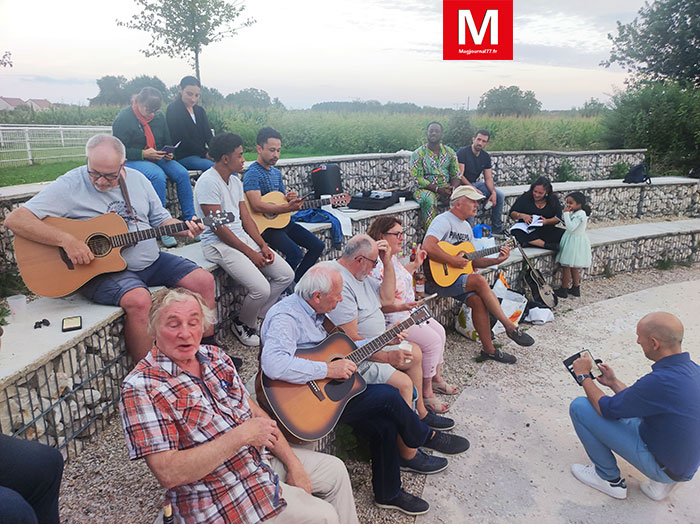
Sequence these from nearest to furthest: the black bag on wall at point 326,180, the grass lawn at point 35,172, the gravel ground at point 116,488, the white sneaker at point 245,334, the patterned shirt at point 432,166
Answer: the gravel ground at point 116,488
the white sneaker at point 245,334
the patterned shirt at point 432,166
the grass lawn at point 35,172
the black bag on wall at point 326,180

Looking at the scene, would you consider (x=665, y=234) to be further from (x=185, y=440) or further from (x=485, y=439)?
(x=185, y=440)

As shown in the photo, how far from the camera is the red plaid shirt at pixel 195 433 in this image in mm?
1582

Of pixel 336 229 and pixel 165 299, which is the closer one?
pixel 165 299

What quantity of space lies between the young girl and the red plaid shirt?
5.45 meters

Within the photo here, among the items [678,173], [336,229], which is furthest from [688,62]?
[336,229]

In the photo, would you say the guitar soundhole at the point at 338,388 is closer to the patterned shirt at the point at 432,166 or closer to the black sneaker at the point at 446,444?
the black sneaker at the point at 446,444

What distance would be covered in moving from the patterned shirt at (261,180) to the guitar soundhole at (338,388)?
253 cm

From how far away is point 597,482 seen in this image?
2.85m

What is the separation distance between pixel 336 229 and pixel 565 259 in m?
3.06

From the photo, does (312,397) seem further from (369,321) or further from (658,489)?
(658,489)

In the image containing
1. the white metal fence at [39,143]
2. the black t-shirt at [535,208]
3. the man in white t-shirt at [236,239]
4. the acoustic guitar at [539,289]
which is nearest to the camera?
the man in white t-shirt at [236,239]

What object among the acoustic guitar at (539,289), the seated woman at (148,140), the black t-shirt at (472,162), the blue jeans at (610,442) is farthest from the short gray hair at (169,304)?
the black t-shirt at (472,162)

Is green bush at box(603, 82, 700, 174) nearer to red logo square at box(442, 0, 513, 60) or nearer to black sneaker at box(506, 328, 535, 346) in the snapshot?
red logo square at box(442, 0, 513, 60)

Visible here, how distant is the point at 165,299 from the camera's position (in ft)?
6.08
